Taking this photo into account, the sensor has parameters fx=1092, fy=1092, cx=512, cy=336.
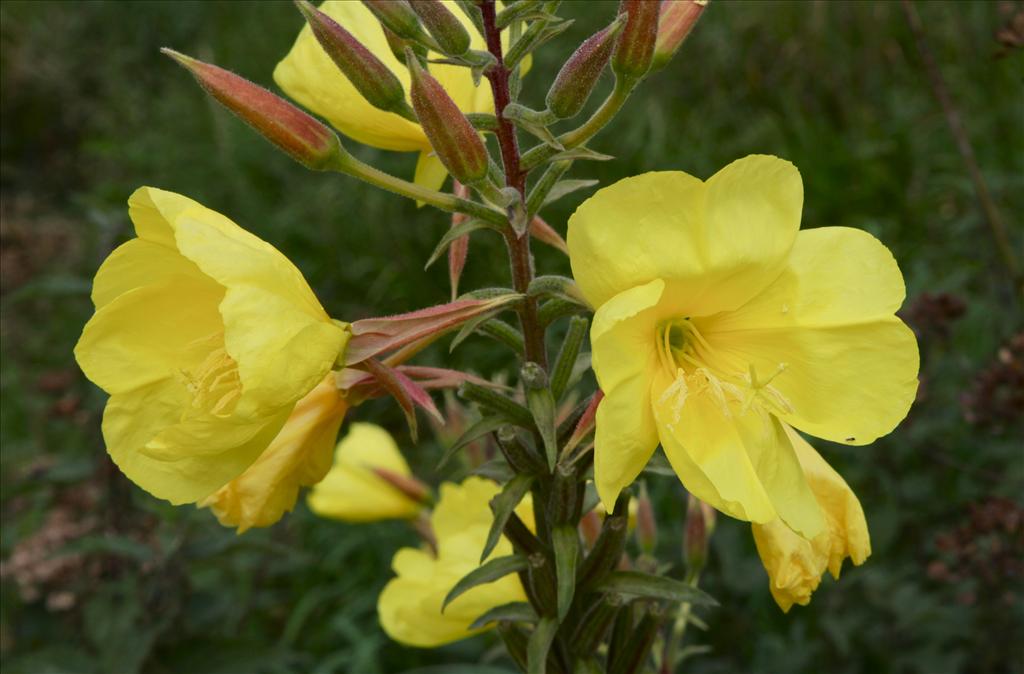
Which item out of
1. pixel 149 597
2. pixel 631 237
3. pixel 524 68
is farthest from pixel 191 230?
pixel 149 597

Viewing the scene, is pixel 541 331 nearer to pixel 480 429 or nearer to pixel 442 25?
pixel 480 429

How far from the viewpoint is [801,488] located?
1.02 m

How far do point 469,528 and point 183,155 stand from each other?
3.61m

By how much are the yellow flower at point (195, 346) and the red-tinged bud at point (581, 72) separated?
301 mm

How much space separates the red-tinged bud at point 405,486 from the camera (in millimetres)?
2012

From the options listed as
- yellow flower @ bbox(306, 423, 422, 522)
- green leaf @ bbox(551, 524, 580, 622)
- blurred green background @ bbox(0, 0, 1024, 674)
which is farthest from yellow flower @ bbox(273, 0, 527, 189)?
yellow flower @ bbox(306, 423, 422, 522)

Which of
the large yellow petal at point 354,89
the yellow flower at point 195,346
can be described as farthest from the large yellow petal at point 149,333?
the large yellow petal at point 354,89

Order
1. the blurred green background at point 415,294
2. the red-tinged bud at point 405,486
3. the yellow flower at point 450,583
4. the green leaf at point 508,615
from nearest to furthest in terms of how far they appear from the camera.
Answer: the green leaf at point 508,615
the yellow flower at point 450,583
the red-tinged bud at point 405,486
the blurred green background at point 415,294

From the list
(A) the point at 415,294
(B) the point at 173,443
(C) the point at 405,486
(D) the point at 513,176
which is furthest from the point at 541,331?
(A) the point at 415,294

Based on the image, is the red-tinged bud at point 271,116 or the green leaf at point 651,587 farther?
the green leaf at point 651,587

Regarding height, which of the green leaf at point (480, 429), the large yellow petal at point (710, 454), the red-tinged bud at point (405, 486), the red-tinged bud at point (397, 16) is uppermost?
the red-tinged bud at point (397, 16)

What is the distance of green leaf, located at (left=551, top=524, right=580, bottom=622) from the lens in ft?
3.58

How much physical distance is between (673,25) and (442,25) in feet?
0.77

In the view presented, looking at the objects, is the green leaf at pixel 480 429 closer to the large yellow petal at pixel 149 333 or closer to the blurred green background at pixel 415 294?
the large yellow petal at pixel 149 333
